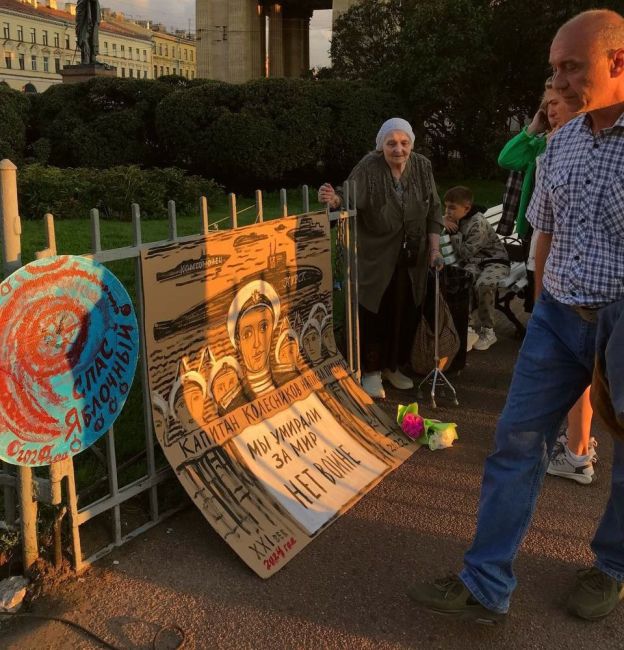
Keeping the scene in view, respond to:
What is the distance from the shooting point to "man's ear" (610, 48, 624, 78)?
232 cm

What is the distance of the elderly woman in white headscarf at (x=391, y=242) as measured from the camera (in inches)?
194

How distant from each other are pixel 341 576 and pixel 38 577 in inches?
47.1

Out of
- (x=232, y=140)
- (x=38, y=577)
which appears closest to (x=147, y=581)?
(x=38, y=577)

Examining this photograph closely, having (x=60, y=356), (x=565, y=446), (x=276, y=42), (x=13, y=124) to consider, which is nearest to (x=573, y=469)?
(x=565, y=446)

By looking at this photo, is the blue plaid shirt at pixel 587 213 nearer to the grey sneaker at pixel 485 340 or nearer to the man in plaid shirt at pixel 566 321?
the man in plaid shirt at pixel 566 321

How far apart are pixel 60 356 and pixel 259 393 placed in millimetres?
1352

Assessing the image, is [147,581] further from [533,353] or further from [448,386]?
[448,386]

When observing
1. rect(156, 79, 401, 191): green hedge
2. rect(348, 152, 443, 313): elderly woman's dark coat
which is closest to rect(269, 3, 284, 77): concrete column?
rect(156, 79, 401, 191): green hedge

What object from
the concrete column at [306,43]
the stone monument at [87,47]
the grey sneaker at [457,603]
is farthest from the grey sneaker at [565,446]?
the concrete column at [306,43]

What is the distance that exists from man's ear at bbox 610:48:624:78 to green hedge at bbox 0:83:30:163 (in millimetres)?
15874

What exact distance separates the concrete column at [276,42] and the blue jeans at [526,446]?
4172 centimetres

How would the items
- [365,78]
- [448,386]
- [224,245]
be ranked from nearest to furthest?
[224,245] → [448,386] → [365,78]

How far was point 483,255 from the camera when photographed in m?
6.39

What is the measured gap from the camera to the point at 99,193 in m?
12.6
